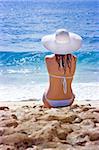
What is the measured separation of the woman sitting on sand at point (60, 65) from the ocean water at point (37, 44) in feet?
8.59

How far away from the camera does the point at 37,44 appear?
14352 millimetres

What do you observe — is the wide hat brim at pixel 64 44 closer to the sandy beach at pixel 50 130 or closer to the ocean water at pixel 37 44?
the sandy beach at pixel 50 130

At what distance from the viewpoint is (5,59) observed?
39.5ft

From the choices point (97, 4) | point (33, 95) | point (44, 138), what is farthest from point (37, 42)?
point (44, 138)

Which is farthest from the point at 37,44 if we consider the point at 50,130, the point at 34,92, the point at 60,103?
the point at 50,130

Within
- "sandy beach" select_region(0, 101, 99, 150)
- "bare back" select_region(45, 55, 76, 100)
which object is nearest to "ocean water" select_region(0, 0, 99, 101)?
"bare back" select_region(45, 55, 76, 100)

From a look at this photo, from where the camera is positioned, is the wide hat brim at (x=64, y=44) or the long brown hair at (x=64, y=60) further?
the long brown hair at (x=64, y=60)

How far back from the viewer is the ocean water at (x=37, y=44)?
6.94 meters

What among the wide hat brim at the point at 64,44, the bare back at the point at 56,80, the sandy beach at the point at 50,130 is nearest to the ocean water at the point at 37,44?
the bare back at the point at 56,80

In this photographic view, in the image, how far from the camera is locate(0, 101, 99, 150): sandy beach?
5.16ft

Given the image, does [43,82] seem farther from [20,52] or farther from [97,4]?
[97,4]

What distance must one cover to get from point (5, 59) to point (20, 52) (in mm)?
1169

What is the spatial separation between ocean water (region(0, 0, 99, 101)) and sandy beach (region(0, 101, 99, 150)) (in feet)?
12.1

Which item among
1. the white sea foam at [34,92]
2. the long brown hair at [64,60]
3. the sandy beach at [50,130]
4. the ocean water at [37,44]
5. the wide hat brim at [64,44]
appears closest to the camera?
the sandy beach at [50,130]
